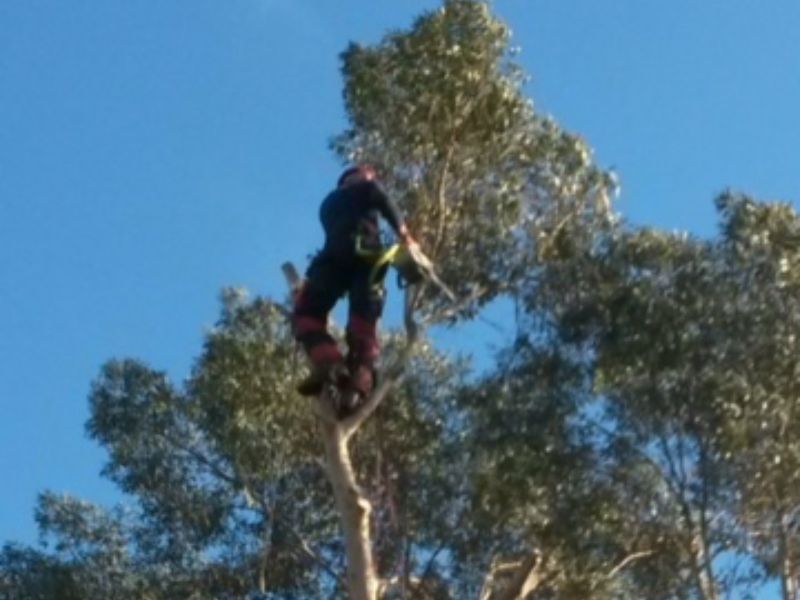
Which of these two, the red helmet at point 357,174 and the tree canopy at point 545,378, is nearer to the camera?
the red helmet at point 357,174

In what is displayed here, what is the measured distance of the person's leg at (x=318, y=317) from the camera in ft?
34.1

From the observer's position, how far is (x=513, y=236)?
50.2 ft

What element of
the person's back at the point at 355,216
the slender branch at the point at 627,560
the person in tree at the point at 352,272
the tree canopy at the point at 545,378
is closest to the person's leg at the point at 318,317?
the person in tree at the point at 352,272

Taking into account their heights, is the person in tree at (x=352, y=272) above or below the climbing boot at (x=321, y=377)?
above

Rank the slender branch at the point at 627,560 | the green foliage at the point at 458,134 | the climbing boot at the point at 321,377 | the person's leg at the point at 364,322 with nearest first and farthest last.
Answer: the climbing boot at the point at 321,377
the person's leg at the point at 364,322
the green foliage at the point at 458,134
the slender branch at the point at 627,560

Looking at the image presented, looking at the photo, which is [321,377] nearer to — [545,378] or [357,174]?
[357,174]

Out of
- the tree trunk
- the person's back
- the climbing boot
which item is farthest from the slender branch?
the climbing boot

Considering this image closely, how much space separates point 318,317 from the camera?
10.7 meters

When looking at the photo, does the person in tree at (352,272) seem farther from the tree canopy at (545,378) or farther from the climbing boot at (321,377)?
the tree canopy at (545,378)

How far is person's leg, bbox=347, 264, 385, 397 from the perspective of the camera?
35.1 ft

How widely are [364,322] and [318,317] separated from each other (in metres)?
0.24

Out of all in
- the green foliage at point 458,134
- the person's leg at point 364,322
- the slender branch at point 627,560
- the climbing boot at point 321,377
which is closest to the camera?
the climbing boot at point 321,377

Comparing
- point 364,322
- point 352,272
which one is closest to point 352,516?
point 364,322

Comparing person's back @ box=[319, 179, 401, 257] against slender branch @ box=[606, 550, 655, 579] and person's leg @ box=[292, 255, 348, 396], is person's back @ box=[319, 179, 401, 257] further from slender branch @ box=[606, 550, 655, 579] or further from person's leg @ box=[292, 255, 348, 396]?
slender branch @ box=[606, 550, 655, 579]
